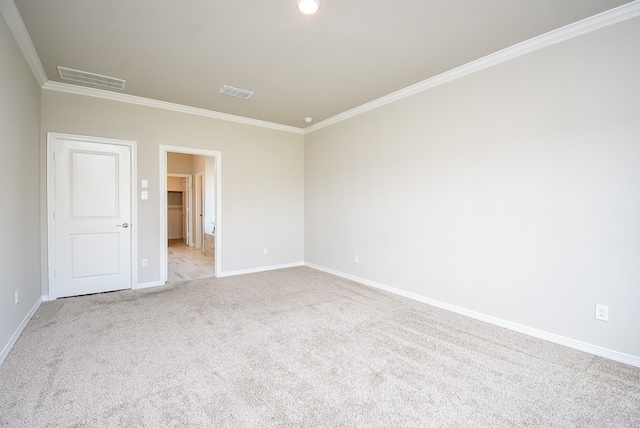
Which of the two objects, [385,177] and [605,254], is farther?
[385,177]

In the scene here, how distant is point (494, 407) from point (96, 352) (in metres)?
2.99

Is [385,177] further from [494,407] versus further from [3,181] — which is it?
[3,181]

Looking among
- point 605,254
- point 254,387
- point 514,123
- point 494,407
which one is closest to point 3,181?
point 254,387

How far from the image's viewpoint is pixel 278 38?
2756 mm

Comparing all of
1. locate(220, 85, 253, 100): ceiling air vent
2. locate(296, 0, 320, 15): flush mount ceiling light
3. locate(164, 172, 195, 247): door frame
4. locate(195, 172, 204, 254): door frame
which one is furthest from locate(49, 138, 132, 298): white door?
locate(164, 172, 195, 247): door frame

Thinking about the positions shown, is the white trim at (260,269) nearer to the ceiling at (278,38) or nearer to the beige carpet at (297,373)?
the beige carpet at (297,373)

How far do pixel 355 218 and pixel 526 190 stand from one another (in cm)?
246

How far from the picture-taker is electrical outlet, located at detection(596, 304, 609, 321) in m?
2.43

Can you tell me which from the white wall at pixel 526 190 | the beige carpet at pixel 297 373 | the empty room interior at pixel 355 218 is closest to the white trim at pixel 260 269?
the empty room interior at pixel 355 218

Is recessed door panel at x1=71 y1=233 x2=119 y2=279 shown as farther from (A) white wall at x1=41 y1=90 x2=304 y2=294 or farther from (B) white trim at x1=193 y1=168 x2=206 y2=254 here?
(B) white trim at x1=193 y1=168 x2=206 y2=254

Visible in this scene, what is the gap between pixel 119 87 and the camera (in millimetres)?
3877

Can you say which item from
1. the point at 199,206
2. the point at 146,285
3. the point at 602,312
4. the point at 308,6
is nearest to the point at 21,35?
the point at 308,6

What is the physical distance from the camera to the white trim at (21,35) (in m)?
2.27

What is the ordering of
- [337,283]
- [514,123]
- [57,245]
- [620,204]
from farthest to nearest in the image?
[337,283] < [57,245] < [514,123] < [620,204]
